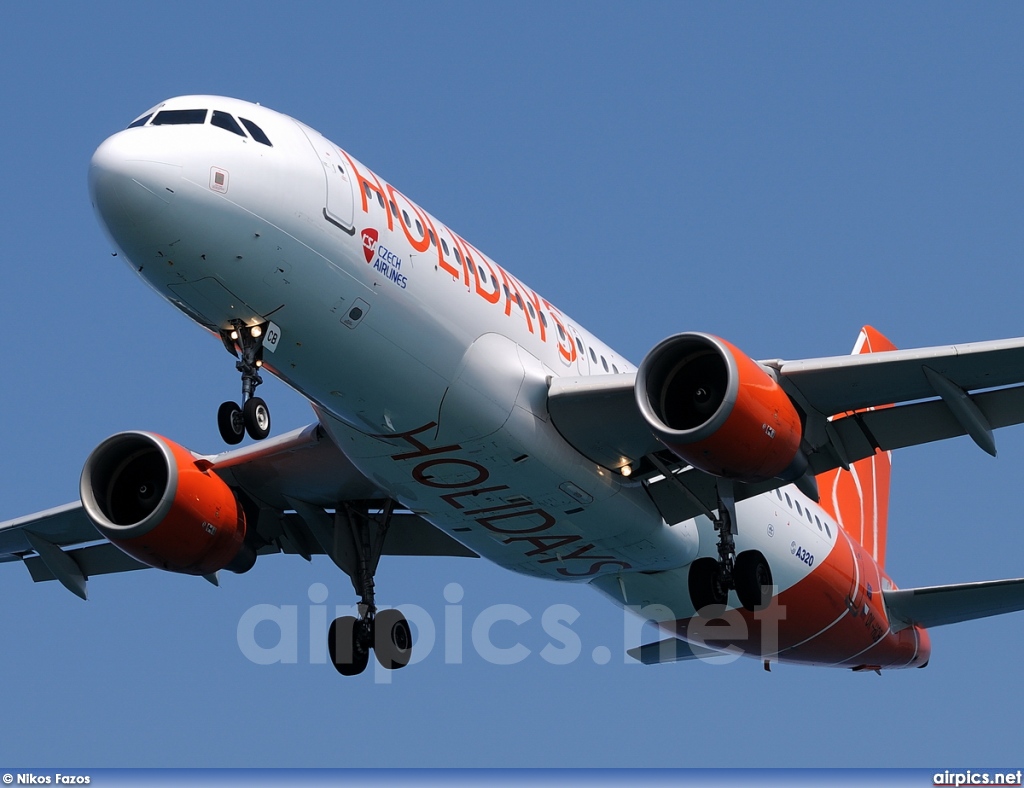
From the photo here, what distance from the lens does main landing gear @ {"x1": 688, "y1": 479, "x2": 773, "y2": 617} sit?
995 inches

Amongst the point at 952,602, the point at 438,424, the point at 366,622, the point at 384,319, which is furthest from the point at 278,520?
the point at 952,602

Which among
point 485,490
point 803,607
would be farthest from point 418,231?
point 803,607

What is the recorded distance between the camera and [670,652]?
3234 centimetres

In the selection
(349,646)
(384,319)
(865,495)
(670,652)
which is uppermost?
(865,495)

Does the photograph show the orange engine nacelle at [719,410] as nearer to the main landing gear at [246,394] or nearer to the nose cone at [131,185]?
the main landing gear at [246,394]

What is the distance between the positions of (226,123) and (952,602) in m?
18.5

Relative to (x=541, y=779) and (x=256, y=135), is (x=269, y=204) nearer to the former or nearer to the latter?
(x=256, y=135)

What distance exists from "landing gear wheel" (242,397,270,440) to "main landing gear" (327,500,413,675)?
7.16 meters

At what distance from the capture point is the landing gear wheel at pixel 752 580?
25906 millimetres

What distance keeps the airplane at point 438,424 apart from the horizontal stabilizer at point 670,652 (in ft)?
2.14

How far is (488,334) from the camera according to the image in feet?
77.2

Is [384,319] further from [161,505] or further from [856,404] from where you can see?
[856,404]

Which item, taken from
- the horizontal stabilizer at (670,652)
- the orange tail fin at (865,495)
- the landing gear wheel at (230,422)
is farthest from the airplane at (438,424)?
the orange tail fin at (865,495)

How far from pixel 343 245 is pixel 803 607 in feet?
43.8
